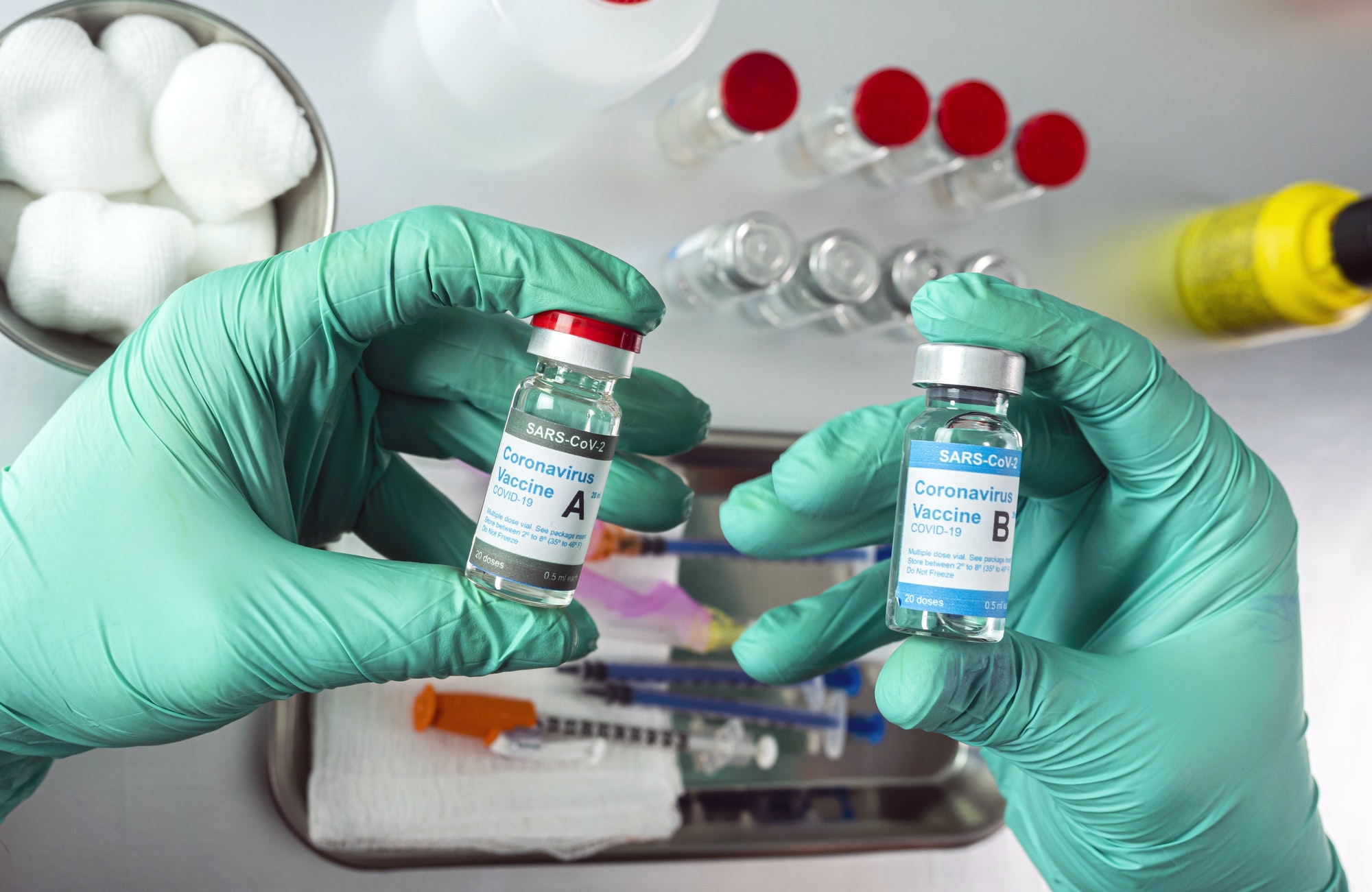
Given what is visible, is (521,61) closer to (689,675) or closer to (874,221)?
(874,221)

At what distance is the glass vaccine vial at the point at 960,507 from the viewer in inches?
24.0

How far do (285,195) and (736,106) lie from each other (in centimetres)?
50

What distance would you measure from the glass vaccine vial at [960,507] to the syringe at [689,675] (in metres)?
0.51

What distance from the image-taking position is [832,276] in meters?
1.15

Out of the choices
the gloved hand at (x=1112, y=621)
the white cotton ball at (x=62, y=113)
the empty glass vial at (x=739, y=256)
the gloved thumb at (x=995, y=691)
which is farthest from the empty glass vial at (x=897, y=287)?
the white cotton ball at (x=62, y=113)

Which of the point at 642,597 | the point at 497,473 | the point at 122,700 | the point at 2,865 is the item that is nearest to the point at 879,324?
the point at 642,597

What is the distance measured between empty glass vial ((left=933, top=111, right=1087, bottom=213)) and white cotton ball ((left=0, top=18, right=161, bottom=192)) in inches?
39.2

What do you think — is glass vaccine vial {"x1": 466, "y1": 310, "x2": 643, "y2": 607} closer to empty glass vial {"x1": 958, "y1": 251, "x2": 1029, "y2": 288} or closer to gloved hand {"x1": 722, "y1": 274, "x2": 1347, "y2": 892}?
gloved hand {"x1": 722, "y1": 274, "x2": 1347, "y2": 892}

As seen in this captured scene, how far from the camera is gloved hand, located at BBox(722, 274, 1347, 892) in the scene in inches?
28.4

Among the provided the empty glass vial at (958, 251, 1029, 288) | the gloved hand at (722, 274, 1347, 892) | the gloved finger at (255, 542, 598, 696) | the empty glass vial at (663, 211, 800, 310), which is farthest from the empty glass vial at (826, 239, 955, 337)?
the gloved finger at (255, 542, 598, 696)

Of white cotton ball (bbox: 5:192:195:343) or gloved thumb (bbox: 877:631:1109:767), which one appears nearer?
gloved thumb (bbox: 877:631:1109:767)

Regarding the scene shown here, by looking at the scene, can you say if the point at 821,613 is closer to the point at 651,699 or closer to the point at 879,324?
the point at 651,699

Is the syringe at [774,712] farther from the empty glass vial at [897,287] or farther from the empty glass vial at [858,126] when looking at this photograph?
the empty glass vial at [858,126]

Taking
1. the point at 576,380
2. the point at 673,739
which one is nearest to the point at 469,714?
the point at 673,739
